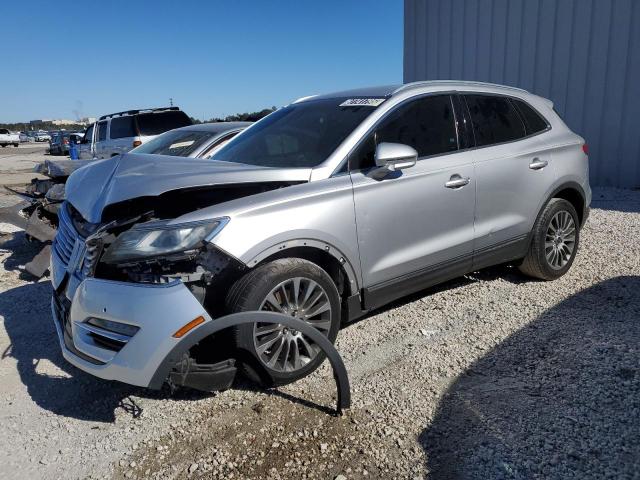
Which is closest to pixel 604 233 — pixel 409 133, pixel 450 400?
pixel 409 133

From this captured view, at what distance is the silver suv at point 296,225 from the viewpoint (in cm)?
265

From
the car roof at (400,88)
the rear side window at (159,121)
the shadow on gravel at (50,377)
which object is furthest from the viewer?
the rear side window at (159,121)

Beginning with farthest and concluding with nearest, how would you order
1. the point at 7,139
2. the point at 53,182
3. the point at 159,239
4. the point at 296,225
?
the point at 7,139 → the point at 53,182 → the point at 296,225 → the point at 159,239

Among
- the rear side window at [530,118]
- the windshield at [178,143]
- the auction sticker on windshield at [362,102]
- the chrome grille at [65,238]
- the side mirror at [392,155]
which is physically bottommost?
the chrome grille at [65,238]

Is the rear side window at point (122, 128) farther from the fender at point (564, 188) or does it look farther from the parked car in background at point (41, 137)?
the parked car in background at point (41, 137)

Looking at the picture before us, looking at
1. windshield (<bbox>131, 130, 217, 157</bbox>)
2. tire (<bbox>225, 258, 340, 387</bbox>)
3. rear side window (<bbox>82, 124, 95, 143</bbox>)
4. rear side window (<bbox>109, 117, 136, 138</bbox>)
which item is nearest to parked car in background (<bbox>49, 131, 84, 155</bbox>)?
rear side window (<bbox>82, 124, 95, 143</bbox>)

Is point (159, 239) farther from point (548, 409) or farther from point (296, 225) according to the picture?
point (548, 409)

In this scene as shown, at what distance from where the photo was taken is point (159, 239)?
267 centimetres

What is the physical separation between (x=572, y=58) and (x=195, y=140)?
732cm

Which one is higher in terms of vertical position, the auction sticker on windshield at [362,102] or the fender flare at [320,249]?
the auction sticker on windshield at [362,102]

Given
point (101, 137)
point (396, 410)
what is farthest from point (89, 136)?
point (396, 410)

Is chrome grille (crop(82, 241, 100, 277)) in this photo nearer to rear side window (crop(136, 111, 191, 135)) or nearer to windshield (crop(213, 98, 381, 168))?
windshield (crop(213, 98, 381, 168))

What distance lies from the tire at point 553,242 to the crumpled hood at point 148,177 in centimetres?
239

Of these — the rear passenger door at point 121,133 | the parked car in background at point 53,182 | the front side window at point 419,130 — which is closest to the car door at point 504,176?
the front side window at point 419,130
